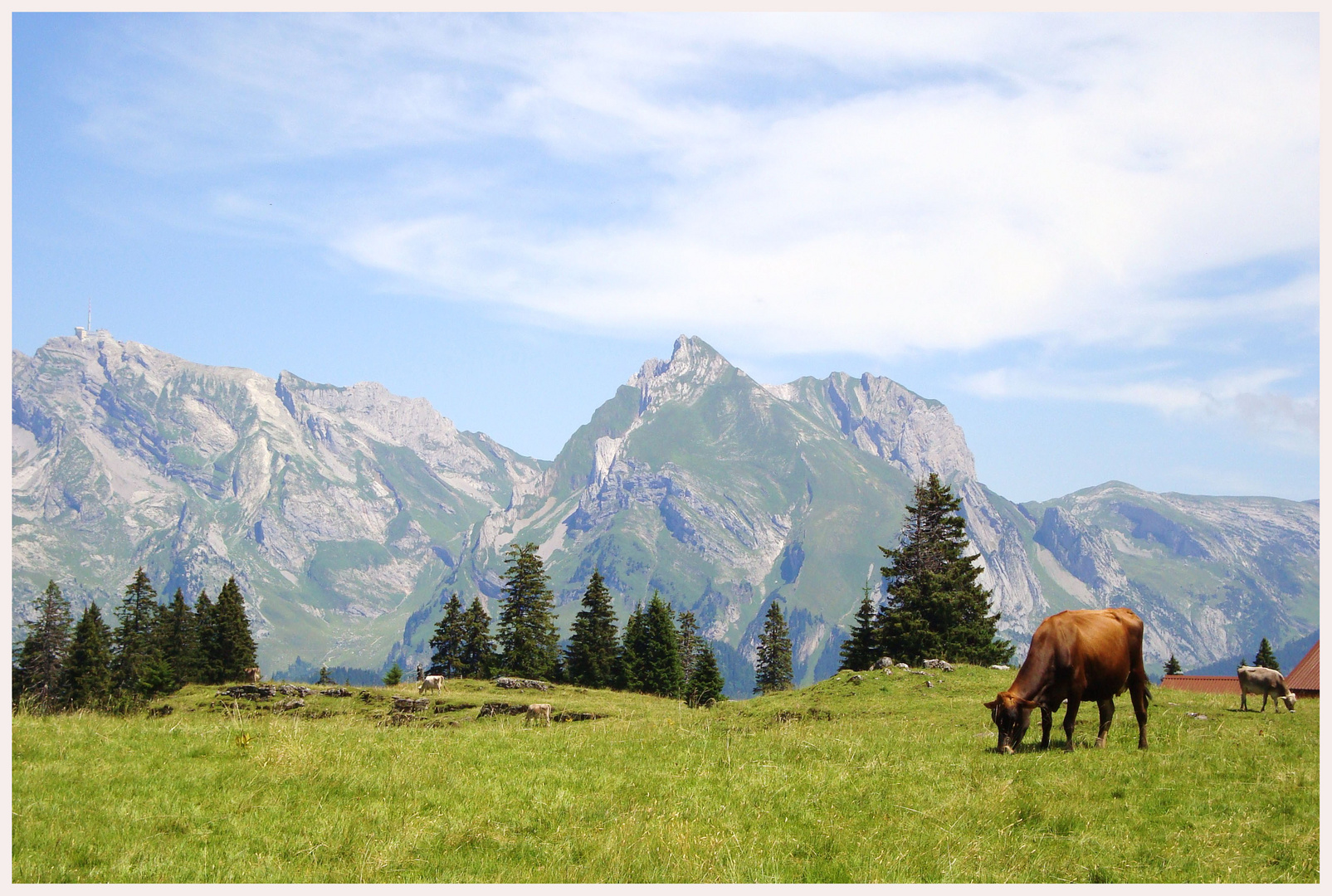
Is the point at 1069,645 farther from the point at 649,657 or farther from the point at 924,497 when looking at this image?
the point at 649,657

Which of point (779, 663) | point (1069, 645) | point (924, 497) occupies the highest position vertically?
point (924, 497)

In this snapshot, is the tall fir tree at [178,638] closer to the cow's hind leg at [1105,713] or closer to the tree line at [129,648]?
the tree line at [129,648]

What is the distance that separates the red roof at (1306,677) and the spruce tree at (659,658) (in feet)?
162

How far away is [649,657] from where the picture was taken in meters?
94.5

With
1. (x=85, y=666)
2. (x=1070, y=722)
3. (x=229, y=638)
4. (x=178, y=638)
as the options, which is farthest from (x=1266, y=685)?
(x=178, y=638)

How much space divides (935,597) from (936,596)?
0.48 ft

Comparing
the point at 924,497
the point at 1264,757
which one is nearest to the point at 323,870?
the point at 1264,757

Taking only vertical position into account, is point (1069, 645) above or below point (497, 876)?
above

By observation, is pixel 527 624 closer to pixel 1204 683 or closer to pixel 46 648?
pixel 46 648

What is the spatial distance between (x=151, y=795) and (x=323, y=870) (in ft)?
15.8

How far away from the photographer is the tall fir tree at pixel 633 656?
91125 mm

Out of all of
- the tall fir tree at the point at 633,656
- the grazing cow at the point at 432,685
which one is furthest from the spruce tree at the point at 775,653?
the grazing cow at the point at 432,685

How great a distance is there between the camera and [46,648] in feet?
325

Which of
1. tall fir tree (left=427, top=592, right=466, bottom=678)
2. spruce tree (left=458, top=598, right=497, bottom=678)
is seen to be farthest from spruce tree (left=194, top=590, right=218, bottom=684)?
spruce tree (left=458, top=598, right=497, bottom=678)
